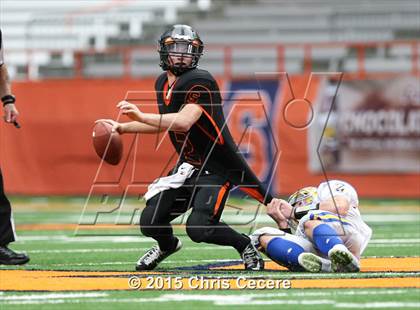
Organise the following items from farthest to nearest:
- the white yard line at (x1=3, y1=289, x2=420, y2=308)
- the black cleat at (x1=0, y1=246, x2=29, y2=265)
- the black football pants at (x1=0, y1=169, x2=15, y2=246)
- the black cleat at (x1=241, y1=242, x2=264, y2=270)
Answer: the black football pants at (x1=0, y1=169, x2=15, y2=246) → the black cleat at (x1=0, y1=246, x2=29, y2=265) → the black cleat at (x1=241, y1=242, x2=264, y2=270) → the white yard line at (x1=3, y1=289, x2=420, y2=308)

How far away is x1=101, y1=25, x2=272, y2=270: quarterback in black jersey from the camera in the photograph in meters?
6.04

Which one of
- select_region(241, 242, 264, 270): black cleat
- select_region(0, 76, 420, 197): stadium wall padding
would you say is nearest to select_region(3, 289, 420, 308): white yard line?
select_region(241, 242, 264, 270): black cleat

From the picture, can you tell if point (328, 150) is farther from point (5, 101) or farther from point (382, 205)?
point (5, 101)

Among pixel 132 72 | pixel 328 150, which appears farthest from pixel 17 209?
pixel 132 72

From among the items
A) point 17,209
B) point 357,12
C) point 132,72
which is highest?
point 357,12

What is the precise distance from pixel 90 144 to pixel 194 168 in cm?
923

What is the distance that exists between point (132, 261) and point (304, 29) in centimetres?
1232

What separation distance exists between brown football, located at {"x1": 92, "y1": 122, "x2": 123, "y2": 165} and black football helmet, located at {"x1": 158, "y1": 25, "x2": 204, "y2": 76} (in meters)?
0.55

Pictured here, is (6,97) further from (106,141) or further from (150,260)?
(150,260)

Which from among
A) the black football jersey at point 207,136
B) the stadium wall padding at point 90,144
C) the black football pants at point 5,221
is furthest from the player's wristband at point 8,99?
the stadium wall padding at point 90,144

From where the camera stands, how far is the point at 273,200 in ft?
20.4

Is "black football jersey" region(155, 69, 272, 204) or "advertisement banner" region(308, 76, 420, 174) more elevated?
"black football jersey" region(155, 69, 272, 204)

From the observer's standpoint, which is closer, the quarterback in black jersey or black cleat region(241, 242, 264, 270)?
the quarterback in black jersey

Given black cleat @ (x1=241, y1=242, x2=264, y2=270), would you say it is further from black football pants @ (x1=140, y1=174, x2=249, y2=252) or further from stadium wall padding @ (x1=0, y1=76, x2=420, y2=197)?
stadium wall padding @ (x1=0, y1=76, x2=420, y2=197)
